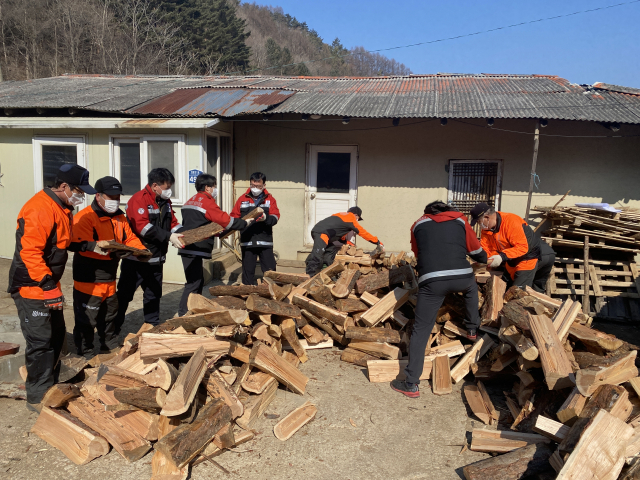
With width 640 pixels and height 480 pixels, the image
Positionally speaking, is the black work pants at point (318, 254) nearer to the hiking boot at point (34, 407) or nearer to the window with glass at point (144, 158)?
the window with glass at point (144, 158)

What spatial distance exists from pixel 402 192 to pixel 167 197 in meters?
5.22

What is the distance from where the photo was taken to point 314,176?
9.36m

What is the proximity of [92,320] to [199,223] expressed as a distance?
5.26ft

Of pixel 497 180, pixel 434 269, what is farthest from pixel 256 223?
pixel 497 180

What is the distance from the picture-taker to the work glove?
3570mm

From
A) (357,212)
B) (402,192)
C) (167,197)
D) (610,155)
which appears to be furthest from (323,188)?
(610,155)

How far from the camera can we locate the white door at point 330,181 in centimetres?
919

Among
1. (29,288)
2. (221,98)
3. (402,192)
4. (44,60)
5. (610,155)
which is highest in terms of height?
(44,60)

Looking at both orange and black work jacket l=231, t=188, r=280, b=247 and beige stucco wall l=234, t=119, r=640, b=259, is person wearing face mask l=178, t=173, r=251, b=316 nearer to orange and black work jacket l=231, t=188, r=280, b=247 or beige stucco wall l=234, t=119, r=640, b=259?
orange and black work jacket l=231, t=188, r=280, b=247

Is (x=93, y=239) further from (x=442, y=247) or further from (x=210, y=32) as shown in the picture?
(x=210, y=32)

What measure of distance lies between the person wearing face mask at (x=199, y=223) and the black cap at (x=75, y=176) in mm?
1638

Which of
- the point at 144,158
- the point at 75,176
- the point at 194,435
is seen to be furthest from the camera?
the point at 144,158

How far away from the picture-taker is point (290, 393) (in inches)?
160

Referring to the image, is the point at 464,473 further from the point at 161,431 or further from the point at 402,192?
the point at 402,192
